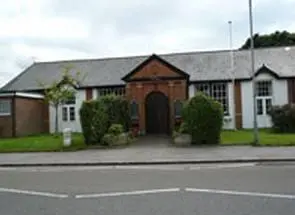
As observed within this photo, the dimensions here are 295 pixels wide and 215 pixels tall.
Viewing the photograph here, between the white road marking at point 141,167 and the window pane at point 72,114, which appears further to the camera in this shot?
the window pane at point 72,114

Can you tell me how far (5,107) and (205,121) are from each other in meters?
16.7

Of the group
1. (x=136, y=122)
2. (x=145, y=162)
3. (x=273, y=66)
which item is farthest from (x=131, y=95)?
(x=145, y=162)

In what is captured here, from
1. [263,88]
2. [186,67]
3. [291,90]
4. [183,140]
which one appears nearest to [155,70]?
[186,67]

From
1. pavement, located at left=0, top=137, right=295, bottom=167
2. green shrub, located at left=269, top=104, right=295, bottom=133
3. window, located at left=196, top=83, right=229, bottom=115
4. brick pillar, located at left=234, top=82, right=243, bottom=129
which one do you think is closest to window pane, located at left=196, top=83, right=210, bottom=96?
window, located at left=196, top=83, right=229, bottom=115

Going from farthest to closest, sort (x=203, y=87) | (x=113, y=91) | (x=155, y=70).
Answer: (x=113, y=91) → (x=203, y=87) → (x=155, y=70)

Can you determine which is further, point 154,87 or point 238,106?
point 238,106

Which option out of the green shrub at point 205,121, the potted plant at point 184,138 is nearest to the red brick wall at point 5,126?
the potted plant at point 184,138

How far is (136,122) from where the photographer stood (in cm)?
3384

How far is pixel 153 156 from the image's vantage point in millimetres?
21047

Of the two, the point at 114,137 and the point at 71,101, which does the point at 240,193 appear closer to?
the point at 114,137

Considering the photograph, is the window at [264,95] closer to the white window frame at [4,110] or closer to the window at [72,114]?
the window at [72,114]

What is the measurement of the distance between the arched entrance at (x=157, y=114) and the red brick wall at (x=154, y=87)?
2.66 ft

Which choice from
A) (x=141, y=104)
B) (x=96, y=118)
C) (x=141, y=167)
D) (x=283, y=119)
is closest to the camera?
(x=141, y=167)

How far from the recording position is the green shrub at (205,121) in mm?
25672
